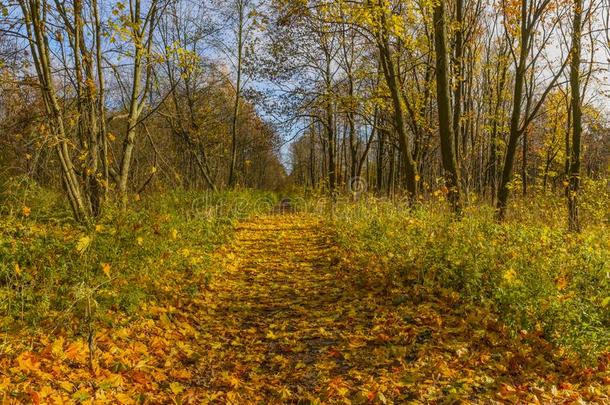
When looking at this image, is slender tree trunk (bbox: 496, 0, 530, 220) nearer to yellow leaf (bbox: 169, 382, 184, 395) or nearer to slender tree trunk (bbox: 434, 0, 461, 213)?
slender tree trunk (bbox: 434, 0, 461, 213)

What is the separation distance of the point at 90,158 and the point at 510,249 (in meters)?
7.46

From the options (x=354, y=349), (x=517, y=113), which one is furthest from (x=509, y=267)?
(x=517, y=113)

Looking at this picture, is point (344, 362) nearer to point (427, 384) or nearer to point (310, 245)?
point (427, 384)

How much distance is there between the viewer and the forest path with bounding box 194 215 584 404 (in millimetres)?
3488

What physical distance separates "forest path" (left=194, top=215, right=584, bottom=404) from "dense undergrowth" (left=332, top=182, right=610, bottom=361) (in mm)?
233

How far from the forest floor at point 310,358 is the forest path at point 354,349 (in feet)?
0.04

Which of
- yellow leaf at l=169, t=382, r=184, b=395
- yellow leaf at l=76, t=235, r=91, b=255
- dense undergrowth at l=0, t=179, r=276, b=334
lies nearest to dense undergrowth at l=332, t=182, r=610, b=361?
dense undergrowth at l=0, t=179, r=276, b=334

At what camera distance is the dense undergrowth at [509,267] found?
403cm

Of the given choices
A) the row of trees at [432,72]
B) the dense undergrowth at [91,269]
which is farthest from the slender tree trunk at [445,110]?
the dense undergrowth at [91,269]

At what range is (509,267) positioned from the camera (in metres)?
4.68

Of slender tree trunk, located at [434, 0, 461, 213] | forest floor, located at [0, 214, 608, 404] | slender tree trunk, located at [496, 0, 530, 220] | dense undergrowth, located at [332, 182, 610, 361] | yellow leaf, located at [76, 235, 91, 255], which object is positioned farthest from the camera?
slender tree trunk, located at [496, 0, 530, 220]

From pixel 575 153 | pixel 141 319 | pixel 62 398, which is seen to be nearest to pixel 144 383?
pixel 62 398

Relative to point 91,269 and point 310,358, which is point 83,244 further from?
point 310,358

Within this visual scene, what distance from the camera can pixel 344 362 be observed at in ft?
13.2
